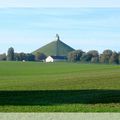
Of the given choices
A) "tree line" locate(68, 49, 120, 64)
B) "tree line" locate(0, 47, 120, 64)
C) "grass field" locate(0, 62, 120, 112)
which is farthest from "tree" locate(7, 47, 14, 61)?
"grass field" locate(0, 62, 120, 112)

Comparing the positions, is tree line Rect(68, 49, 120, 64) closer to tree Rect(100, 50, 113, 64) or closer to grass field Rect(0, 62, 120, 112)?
tree Rect(100, 50, 113, 64)

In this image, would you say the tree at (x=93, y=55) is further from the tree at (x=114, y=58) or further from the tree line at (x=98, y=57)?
the tree at (x=114, y=58)

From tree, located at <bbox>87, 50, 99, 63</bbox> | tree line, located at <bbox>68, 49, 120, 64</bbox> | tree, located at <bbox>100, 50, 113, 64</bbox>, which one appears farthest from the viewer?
tree, located at <bbox>87, 50, 99, 63</bbox>

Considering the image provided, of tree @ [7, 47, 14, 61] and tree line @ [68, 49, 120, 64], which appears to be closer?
tree line @ [68, 49, 120, 64]

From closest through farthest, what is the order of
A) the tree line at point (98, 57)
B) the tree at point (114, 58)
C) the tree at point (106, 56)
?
the tree at point (114, 58) < the tree line at point (98, 57) < the tree at point (106, 56)

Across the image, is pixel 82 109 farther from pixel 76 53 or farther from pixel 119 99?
pixel 76 53

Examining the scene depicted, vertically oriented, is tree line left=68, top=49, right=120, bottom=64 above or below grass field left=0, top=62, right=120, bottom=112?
above

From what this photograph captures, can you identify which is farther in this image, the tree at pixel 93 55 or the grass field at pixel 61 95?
the tree at pixel 93 55

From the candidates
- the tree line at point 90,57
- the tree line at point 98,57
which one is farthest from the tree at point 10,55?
the tree line at point 98,57

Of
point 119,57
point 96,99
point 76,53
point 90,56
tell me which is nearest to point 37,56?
point 76,53

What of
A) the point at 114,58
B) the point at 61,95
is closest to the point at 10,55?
the point at 114,58

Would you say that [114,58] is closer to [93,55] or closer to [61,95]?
[93,55]
